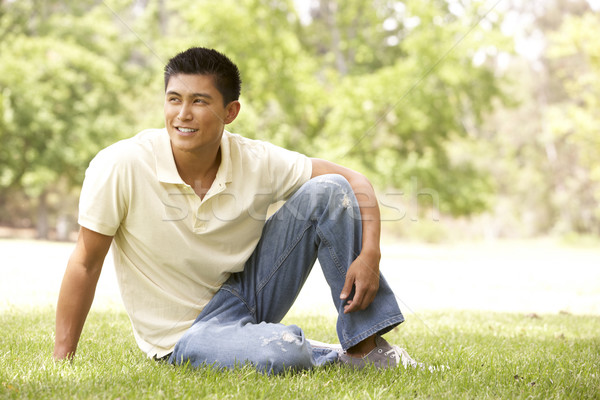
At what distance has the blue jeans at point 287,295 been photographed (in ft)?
8.55

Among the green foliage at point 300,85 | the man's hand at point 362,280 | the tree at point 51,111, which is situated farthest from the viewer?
the tree at point 51,111

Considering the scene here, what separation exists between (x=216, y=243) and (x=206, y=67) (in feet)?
2.73

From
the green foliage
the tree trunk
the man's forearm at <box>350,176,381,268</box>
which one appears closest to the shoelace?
the man's forearm at <box>350,176,381,268</box>

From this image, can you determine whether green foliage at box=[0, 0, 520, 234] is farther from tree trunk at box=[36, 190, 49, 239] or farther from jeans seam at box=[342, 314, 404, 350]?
jeans seam at box=[342, 314, 404, 350]

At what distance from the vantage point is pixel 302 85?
56.1 ft

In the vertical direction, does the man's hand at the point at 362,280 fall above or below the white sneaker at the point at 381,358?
above

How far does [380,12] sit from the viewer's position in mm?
18859

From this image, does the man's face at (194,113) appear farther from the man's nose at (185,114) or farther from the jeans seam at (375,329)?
the jeans seam at (375,329)

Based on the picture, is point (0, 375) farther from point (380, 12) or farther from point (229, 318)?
point (380, 12)

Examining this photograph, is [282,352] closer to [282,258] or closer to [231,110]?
[282,258]

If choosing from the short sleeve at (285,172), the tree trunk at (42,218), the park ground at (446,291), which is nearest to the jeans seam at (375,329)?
the short sleeve at (285,172)

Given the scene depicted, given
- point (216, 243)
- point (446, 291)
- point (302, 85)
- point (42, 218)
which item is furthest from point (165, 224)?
point (42, 218)

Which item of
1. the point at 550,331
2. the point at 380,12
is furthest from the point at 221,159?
the point at 380,12

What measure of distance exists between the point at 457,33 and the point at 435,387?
15.1m
